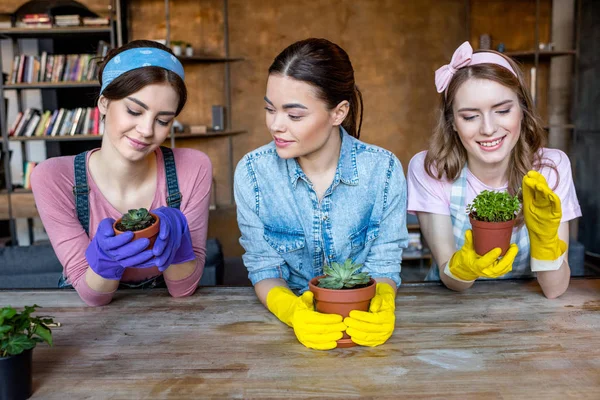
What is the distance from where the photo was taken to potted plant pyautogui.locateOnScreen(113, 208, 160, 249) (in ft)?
4.57

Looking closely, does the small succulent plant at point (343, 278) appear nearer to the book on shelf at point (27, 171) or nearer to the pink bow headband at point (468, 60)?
the pink bow headband at point (468, 60)

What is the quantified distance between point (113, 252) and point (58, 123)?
3.63 meters

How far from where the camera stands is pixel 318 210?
1746 mm

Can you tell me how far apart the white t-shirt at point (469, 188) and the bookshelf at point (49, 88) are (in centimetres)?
327

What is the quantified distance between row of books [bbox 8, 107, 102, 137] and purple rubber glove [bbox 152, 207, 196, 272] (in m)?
3.30

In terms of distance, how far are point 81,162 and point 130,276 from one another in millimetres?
397

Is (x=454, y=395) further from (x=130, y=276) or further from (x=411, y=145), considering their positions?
(x=411, y=145)

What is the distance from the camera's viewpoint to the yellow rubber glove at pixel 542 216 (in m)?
1.44

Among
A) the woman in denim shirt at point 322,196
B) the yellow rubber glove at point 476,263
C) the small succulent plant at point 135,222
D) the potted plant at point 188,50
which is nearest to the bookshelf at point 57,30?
the potted plant at point 188,50

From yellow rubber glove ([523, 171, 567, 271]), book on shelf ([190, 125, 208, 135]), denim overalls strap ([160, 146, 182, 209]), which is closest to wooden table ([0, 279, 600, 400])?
yellow rubber glove ([523, 171, 567, 271])

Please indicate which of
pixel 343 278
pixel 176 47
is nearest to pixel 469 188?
pixel 343 278

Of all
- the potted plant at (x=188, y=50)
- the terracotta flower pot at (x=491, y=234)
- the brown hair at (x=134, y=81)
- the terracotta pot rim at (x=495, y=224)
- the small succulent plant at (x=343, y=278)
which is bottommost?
the small succulent plant at (x=343, y=278)

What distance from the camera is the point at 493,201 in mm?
1424

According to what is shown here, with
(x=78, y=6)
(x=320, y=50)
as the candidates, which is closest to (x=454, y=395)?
(x=320, y=50)
